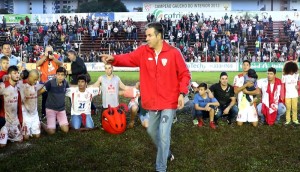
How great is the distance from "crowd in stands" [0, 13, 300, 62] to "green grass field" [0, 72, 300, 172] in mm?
25758

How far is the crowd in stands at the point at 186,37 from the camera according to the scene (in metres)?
35.1

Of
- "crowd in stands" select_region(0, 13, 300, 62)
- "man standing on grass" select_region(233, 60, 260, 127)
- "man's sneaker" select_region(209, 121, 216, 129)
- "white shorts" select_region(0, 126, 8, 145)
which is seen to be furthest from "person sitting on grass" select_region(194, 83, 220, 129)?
"crowd in stands" select_region(0, 13, 300, 62)

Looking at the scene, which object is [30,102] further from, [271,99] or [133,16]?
[133,16]

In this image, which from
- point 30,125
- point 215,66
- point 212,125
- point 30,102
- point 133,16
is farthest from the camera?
point 133,16

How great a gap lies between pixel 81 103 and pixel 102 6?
7532 cm

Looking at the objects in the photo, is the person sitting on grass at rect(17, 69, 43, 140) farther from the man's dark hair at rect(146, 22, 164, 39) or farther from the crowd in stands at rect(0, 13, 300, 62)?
the crowd in stands at rect(0, 13, 300, 62)

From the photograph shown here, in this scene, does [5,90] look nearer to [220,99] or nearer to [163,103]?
[163,103]

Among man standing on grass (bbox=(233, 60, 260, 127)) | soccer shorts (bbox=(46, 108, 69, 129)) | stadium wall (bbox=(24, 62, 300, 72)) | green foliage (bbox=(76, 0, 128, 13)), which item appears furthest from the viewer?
green foliage (bbox=(76, 0, 128, 13))

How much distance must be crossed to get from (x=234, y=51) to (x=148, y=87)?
30.1m

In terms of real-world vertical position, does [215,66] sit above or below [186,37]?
below

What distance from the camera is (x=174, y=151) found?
A: 7.50 m


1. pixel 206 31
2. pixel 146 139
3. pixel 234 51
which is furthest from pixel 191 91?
pixel 206 31

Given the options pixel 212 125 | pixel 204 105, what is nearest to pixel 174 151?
pixel 212 125

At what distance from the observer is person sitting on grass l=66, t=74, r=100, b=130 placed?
9414mm
